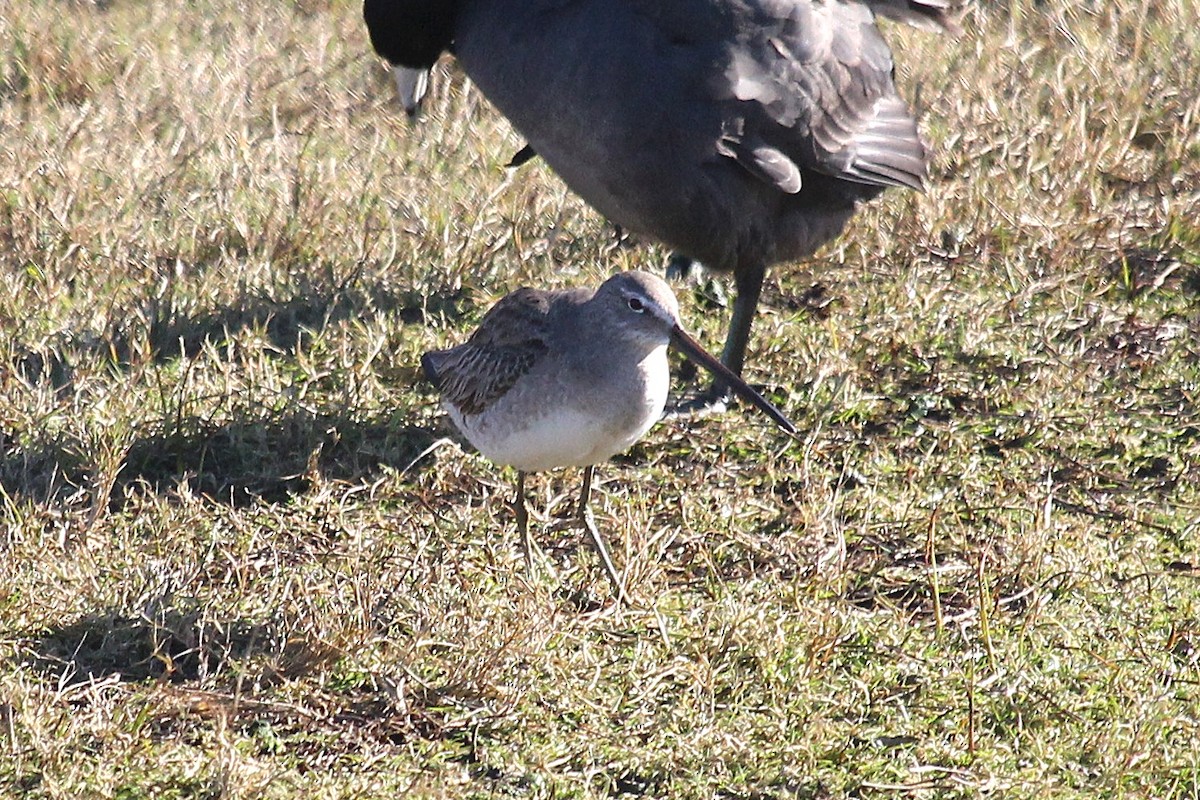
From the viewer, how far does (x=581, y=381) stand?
368 cm

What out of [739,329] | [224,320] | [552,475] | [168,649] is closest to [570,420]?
[552,475]

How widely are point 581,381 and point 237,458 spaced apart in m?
1.23

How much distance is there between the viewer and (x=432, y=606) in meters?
3.70

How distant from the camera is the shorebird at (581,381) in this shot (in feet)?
12.1

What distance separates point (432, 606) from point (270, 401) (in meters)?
1.22

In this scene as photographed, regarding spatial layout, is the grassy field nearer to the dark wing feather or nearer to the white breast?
the white breast

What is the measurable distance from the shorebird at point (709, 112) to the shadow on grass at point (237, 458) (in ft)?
3.03

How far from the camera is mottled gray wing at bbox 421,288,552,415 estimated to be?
3887 millimetres

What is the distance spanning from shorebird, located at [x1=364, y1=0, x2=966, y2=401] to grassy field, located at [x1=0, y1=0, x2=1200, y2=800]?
0.46 metres

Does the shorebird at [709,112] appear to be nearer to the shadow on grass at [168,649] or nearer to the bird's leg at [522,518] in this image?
the bird's leg at [522,518]

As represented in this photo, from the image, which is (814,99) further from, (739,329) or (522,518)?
(522,518)

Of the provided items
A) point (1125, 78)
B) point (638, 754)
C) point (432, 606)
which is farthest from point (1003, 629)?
point (1125, 78)

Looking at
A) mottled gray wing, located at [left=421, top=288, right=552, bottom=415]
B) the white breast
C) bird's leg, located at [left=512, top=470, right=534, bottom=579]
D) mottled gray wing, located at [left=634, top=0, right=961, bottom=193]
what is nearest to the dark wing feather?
mottled gray wing, located at [left=634, top=0, right=961, bottom=193]

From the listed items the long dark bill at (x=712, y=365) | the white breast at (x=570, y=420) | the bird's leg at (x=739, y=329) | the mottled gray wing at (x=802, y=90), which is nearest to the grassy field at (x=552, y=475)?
the bird's leg at (x=739, y=329)
